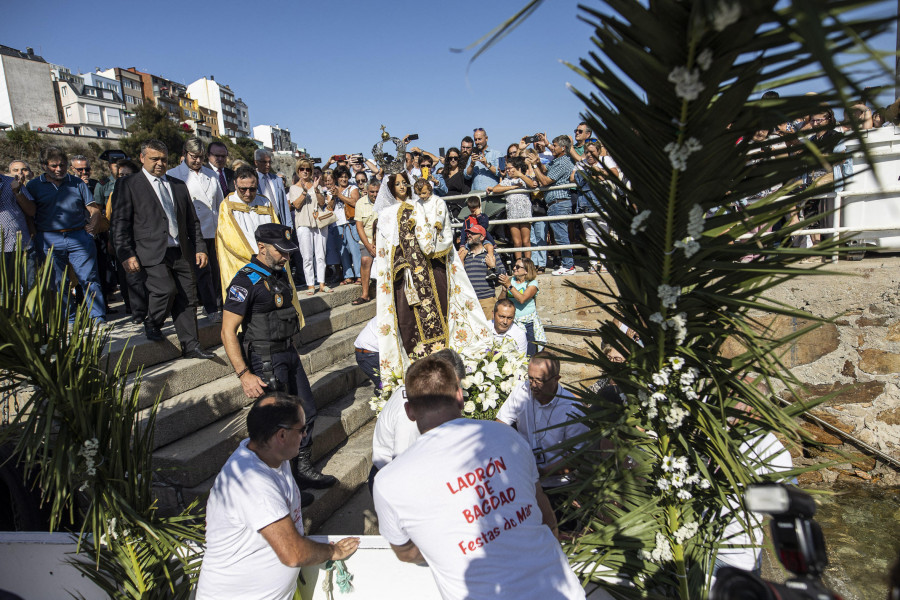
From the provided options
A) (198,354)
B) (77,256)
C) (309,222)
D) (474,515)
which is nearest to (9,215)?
(77,256)

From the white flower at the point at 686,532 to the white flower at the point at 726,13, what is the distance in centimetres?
152

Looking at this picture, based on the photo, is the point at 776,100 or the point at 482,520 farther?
the point at 482,520

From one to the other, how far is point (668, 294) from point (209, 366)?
4377 mm

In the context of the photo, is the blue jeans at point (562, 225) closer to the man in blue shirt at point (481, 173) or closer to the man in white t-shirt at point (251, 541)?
the man in blue shirt at point (481, 173)

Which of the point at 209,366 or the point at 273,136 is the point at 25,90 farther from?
the point at 209,366

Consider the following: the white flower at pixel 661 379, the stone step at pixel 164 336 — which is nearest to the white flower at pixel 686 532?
the white flower at pixel 661 379

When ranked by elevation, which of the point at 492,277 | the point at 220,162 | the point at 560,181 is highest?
the point at 220,162

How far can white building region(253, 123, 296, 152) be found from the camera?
315 ft

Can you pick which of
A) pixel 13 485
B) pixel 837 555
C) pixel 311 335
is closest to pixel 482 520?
pixel 13 485

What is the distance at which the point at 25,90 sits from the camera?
172 ft

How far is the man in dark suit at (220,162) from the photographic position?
6.29m

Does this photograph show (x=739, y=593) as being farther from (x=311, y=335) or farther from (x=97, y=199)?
(x=97, y=199)

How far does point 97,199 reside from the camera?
24.3 feet

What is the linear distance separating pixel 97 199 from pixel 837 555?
354 inches
